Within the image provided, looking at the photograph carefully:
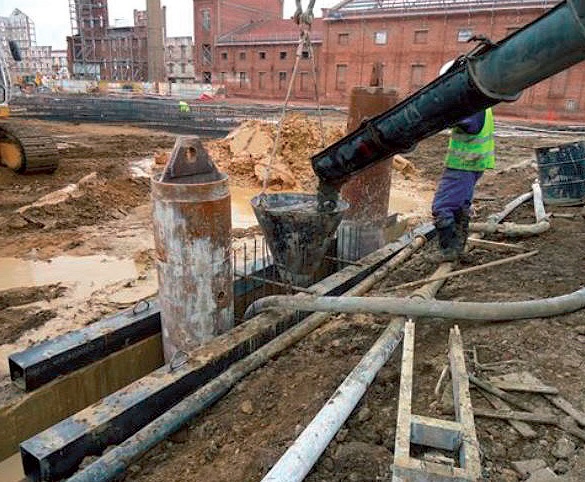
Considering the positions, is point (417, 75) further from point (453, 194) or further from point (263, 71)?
point (453, 194)

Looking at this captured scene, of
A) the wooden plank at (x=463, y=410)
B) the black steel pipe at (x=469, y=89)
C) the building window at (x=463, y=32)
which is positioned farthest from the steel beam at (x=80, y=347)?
the building window at (x=463, y=32)

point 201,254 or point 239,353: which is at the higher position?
point 201,254

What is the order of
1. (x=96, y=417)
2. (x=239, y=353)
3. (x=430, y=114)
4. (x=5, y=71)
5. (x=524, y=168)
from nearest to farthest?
(x=96, y=417), (x=430, y=114), (x=239, y=353), (x=5, y=71), (x=524, y=168)

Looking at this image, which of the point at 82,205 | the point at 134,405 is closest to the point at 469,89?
the point at 134,405

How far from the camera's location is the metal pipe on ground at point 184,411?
8.94ft

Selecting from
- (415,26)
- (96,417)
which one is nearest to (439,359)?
(96,417)

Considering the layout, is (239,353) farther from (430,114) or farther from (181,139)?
(430,114)

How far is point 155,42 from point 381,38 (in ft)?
88.5

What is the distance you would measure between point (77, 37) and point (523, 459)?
6845cm

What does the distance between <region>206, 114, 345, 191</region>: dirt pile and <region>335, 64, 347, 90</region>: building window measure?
27.8m

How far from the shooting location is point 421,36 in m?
35.4

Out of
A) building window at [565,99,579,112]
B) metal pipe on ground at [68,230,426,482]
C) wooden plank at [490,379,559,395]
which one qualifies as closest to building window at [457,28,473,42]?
building window at [565,99,579,112]

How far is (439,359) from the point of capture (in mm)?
3299

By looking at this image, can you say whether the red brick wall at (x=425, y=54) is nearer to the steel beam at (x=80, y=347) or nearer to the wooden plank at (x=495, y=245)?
the wooden plank at (x=495, y=245)
